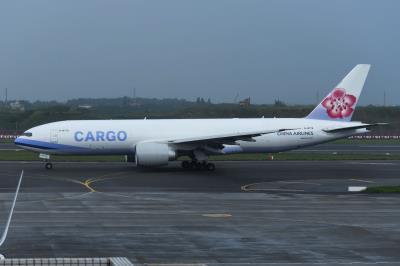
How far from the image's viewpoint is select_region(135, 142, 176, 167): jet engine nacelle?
42.2m

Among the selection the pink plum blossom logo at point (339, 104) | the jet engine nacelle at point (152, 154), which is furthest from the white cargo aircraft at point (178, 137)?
the pink plum blossom logo at point (339, 104)

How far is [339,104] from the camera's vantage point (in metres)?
48.2

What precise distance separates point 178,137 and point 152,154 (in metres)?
3.25

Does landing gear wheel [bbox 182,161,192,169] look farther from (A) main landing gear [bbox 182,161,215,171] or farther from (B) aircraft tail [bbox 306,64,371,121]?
(B) aircraft tail [bbox 306,64,371,121]

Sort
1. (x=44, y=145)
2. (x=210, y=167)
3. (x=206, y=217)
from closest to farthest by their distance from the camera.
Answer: (x=206, y=217) < (x=210, y=167) < (x=44, y=145)

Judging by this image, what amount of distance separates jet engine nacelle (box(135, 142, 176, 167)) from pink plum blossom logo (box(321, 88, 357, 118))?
11761 mm

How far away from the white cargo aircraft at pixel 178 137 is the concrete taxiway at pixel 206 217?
201cm

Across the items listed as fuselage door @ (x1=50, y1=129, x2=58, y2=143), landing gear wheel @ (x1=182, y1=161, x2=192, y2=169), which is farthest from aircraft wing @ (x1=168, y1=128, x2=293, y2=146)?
fuselage door @ (x1=50, y1=129, x2=58, y2=143)

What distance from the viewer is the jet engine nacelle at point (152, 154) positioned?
42.2 meters

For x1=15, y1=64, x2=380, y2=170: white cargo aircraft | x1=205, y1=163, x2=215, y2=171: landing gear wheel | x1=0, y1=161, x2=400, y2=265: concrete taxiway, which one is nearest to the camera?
x1=0, y1=161, x2=400, y2=265: concrete taxiway

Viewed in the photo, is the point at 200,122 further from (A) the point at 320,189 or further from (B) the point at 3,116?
(B) the point at 3,116

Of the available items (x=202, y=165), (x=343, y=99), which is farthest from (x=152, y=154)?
(x=343, y=99)

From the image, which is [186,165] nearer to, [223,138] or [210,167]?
[210,167]

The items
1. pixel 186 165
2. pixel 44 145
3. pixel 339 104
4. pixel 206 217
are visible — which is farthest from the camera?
pixel 339 104
